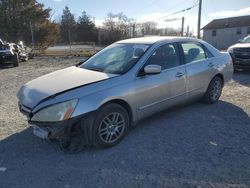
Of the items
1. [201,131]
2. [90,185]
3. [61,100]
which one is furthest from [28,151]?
[201,131]

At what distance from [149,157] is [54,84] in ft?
5.80

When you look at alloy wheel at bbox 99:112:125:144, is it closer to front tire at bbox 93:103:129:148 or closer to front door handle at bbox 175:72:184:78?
front tire at bbox 93:103:129:148

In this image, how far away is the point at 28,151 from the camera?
3967mm

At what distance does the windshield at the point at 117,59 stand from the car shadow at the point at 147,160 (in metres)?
1.13

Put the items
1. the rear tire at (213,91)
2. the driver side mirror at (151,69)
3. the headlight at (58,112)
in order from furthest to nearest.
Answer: the rear tire at (213,91) → the driver side mirror at (151,69) → the headlight at (58,112)

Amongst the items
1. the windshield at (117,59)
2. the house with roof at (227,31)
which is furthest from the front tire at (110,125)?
the house with roof at (227,31)

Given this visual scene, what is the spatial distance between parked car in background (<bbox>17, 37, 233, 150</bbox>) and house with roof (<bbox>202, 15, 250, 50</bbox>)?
39429mm

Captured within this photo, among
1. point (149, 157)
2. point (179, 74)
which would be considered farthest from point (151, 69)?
point (149, 157)

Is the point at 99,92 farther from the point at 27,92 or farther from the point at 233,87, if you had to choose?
the point at 233,87

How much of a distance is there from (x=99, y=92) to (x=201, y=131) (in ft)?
6.47

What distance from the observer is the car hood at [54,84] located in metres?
3.77

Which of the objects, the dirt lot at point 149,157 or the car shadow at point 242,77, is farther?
the car shadow at point 242,77

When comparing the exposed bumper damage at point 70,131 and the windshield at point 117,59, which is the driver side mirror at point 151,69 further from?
the exposed bumper damage at point 70,131

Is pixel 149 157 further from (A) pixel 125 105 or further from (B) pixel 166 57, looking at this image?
(B) pixel 166 57
